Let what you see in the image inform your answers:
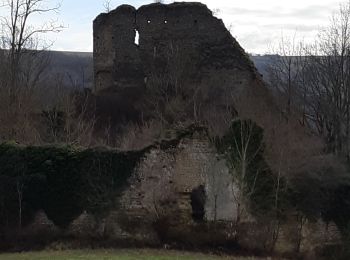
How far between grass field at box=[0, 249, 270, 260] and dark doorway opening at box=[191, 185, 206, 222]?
2.09 m

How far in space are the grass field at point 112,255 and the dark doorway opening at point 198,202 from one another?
209cm

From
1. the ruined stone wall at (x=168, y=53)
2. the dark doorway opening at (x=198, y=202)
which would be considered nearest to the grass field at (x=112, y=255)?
the dark doorway opening at (x=198, y=202)

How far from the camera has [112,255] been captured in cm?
1761

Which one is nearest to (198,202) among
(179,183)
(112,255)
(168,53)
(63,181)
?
(179,183)

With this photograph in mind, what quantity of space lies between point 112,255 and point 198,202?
4.63 meters

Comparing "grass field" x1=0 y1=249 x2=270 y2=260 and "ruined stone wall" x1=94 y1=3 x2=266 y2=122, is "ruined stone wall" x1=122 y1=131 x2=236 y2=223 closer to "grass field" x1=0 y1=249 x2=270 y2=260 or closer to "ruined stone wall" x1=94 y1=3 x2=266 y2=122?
"grass field" x1=0 y1=249 x2=270 y2=260

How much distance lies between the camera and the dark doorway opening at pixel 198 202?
21.3 metres

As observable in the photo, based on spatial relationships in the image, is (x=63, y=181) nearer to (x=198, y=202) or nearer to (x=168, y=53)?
(x=198, y=202)

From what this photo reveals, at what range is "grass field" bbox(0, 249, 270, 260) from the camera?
16734 mm

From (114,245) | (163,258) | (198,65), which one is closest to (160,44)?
(198,65)

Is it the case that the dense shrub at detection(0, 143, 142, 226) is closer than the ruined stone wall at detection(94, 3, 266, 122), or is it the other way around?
the dense shrub at detection(0, 143, 142, 226)

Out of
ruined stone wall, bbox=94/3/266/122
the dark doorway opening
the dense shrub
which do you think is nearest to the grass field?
the dark doorway opening

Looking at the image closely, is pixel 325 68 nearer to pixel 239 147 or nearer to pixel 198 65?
pixel 198 65

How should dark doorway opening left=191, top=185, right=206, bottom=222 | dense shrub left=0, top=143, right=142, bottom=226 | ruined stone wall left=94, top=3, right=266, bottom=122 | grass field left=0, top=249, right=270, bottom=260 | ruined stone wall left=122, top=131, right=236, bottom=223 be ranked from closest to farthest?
grass field left=0, top=249, right=270, bottom=260, dense shrub left=0, top=143, right=142, bottom=226, ruined stone wall left=122, top=131, right=236, bottom=223, dark doorway opening left=191, top=185, right=206, bottom=222, ruined stone wall left=94, top=3, right=266, bottom=122
